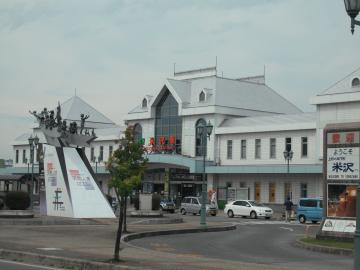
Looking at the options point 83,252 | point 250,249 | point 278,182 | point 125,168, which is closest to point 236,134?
point 278,182

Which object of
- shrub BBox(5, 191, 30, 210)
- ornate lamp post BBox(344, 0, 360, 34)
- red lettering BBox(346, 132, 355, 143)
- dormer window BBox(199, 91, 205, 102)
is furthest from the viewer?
dormer window BBox(199, 91, 205, 102)

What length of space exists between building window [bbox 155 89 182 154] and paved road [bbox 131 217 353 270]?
159 feet

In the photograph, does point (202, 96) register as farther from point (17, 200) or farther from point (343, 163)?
point (343, 163)

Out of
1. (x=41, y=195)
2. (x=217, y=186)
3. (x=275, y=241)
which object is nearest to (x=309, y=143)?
(x=217, y=186)

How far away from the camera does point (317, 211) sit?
47.2 m

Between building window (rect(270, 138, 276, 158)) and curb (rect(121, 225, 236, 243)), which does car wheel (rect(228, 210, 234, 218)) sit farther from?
curb (rect(121, 225, 236, 243))

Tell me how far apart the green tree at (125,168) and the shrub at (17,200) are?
777 inches

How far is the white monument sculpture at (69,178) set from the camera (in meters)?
35.7

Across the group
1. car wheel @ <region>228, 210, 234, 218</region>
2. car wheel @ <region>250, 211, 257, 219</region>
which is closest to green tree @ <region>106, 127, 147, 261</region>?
car wheel @ <region>250, 211, 257, 219</region>

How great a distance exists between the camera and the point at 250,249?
2419 centimetres

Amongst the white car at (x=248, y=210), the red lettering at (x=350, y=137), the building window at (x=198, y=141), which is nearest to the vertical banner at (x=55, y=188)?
the red lettering at (x=350, y=137)

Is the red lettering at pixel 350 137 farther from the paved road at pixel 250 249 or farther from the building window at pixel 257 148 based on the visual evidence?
the building window at pixel 257 148

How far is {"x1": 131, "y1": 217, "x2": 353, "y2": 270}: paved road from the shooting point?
19469 mm

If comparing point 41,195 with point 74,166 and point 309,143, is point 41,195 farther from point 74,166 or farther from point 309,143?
point 309,143
